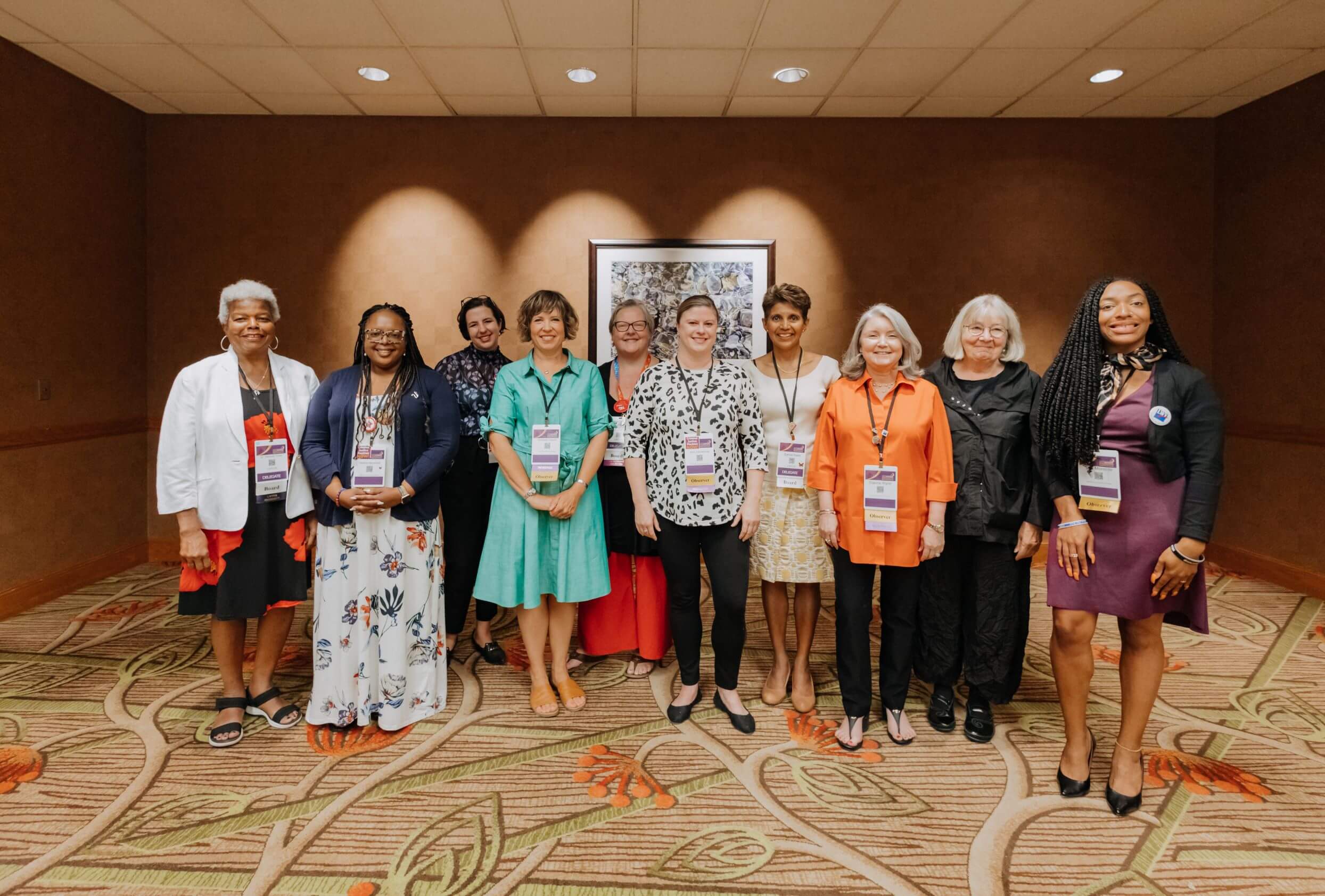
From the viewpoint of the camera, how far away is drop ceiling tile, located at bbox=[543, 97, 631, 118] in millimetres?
4398

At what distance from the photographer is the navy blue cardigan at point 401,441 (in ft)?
7.82

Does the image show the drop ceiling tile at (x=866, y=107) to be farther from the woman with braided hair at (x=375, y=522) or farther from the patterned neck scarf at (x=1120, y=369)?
the woman with braided hair at (x=375, y=522)

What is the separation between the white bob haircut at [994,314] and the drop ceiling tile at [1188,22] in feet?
8.03

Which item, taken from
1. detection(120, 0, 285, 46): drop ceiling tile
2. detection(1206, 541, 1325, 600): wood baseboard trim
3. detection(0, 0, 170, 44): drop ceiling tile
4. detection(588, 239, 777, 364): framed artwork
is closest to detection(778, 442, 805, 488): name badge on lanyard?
detection(588, 239, 777, 364): framed artwork

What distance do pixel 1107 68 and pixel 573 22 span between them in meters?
3.42

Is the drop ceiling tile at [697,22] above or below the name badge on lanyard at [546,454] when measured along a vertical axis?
above

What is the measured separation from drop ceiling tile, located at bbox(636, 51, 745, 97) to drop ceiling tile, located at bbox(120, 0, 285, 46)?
2194mm

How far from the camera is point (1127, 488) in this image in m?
1.98

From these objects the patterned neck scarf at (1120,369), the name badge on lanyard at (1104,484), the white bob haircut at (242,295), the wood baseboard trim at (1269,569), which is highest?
the white bob haircut at (242,295)

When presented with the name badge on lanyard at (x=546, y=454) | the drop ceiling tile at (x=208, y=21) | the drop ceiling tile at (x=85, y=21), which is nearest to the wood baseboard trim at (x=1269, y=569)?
the name badge on lanyard at (x=546, y=454)

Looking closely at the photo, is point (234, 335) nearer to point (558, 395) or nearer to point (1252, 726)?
point (558, 395)

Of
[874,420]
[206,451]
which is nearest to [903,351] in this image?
[874,420]

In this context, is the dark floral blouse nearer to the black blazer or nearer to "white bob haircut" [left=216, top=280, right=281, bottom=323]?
"white bob haircut" [left=216, top=280, right=281, bottom=323]

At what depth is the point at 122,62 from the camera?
12.9 feet
